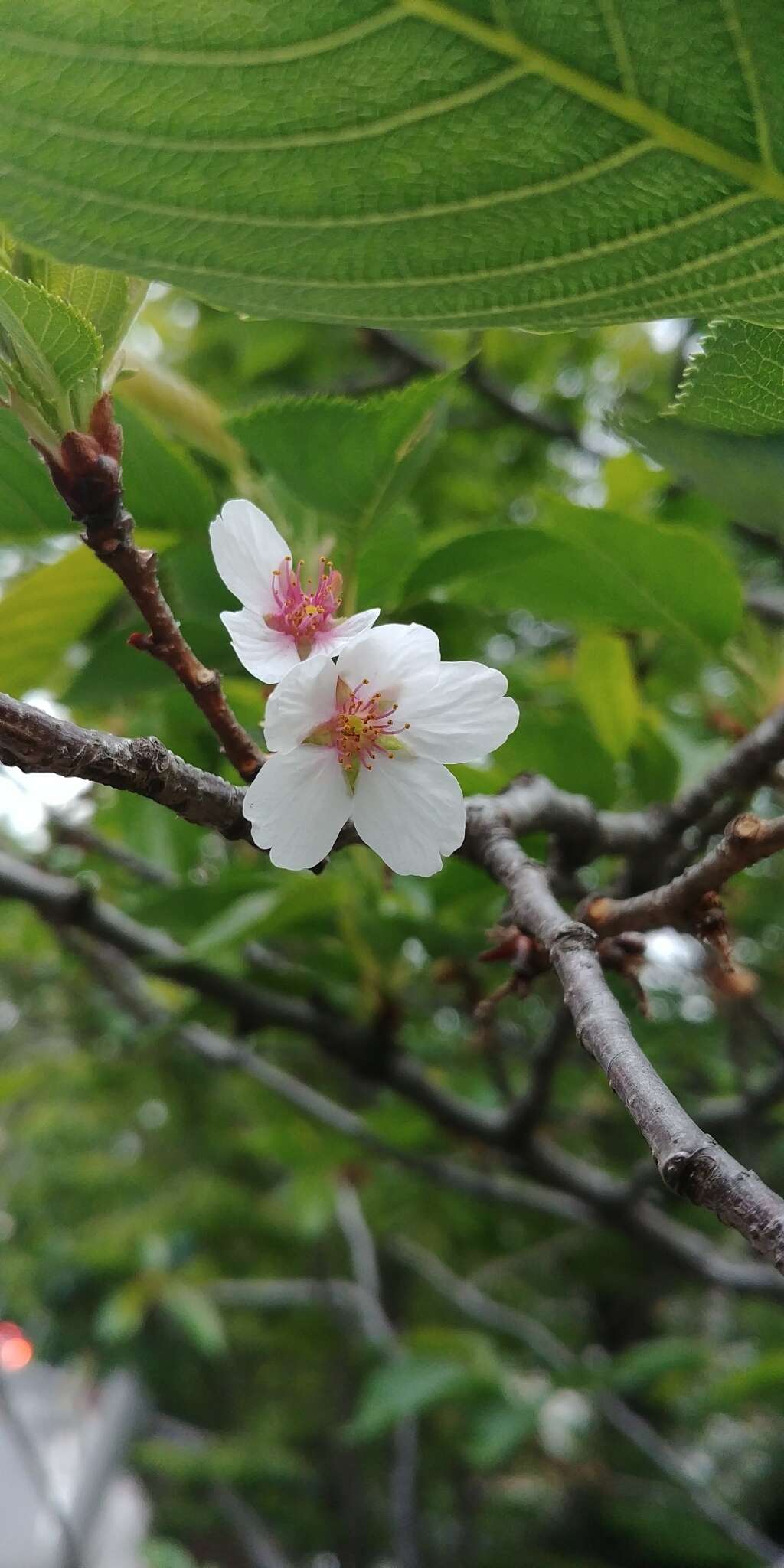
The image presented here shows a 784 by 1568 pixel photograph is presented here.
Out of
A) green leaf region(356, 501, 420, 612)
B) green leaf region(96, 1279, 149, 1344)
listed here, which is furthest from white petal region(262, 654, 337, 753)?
green leaf region(96, 1279, 149, 1344)

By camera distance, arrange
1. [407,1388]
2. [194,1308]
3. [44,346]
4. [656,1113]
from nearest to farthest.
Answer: [656,1113] < [44,346] < [407,1388] < [194,1308]

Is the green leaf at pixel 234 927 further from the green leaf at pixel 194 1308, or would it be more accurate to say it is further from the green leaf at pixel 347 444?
the green leaf at pixel 194 1308

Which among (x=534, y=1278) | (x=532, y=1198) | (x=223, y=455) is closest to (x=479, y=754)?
(x=223, y=455)

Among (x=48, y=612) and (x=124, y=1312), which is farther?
(x=124, y=1312)

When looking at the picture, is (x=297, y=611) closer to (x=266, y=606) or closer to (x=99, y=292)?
(x=266, y=606)

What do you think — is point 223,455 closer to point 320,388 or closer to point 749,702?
point 749,702

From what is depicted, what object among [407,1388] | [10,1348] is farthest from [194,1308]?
[407,1388]
